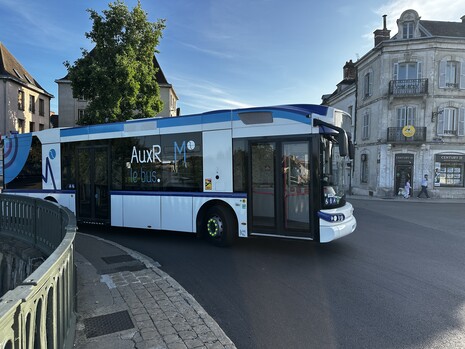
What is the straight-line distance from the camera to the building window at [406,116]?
86.6ft

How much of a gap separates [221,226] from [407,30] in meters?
27.2

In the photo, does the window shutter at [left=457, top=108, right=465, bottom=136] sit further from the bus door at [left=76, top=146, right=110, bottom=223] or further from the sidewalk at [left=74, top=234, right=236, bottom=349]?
the sidewalk at [left=74, top=234, right=236, bottom=349]

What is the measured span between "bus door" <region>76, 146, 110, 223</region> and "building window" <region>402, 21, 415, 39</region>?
88.1ft

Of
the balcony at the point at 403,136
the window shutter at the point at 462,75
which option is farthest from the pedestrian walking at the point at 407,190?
the window shutter at the point at 462,75

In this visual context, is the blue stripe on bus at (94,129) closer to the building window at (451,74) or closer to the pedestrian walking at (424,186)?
the pedestrian walking at (424,186)

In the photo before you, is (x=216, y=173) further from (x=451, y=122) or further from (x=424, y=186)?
(x=451, y=122)

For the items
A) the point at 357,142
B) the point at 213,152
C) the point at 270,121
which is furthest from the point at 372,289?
the point at 357,142

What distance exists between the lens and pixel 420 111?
26.1 m

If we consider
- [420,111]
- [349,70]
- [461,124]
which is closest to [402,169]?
[420,111]

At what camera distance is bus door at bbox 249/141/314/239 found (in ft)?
22.7

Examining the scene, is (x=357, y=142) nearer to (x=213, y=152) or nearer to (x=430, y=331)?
(x=213, y=152)

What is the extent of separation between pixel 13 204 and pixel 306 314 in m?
7.65

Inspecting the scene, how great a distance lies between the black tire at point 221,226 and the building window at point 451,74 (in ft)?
83.4

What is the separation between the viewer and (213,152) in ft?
25.8
